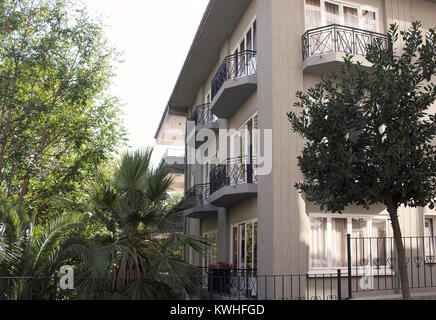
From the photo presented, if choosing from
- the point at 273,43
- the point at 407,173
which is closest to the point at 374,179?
the point at 407,173

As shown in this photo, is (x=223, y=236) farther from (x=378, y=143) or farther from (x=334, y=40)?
(x=378, y=143)

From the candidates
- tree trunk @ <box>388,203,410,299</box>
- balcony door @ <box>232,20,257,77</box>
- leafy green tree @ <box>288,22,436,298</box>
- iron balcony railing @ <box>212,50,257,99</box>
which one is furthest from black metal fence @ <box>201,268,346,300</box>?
balcony door @ <box>232,20,257,77</box>

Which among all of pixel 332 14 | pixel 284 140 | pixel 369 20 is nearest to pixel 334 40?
pixel 332 14

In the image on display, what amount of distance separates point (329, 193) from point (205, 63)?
14313 millimetres

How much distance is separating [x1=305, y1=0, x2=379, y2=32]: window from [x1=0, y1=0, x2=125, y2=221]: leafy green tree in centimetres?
790

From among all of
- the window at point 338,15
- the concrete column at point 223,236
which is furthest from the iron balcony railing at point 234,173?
the window at point 338,15

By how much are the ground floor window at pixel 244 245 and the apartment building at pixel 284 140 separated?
34mm

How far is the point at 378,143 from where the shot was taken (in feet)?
27.6

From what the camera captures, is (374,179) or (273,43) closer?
(374,179)

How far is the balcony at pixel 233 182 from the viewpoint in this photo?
Answer: 14359 mm

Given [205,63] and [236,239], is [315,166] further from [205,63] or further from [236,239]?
[205,63]

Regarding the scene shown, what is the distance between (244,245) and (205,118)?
315 inches

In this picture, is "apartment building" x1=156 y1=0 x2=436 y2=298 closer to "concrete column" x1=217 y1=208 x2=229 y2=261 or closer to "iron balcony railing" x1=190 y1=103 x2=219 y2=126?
"concrete column" x1=217 y1=208 x2=229 y2=261

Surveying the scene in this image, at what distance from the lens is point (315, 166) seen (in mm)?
8523
